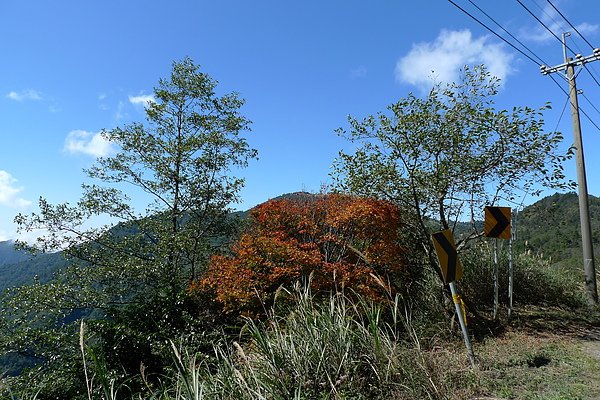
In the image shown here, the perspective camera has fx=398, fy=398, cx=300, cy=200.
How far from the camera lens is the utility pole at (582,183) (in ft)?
34.8

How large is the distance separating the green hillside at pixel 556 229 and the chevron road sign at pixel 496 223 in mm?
2845

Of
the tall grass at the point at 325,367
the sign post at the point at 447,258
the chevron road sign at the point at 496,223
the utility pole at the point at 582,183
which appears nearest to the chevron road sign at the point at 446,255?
the sign post at the point at 447,258

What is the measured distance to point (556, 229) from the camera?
125 feet

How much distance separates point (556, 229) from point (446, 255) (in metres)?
39.8

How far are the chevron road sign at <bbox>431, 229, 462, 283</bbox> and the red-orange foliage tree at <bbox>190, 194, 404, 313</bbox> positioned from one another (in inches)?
61.3

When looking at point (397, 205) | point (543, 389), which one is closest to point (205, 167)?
point (397, 205)

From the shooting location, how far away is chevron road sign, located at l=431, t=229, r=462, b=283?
5.29m

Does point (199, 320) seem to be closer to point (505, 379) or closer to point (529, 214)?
point (505, 379)

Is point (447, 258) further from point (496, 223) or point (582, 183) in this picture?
point (582, 183)

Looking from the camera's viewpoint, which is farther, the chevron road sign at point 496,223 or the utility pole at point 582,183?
the utility pole at point 582,183

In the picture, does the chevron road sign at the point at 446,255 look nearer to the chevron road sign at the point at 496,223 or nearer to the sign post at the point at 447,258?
the sign post at the point at 447,258

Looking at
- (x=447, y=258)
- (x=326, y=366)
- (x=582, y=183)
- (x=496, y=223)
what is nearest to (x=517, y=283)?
(x=582, y=183)

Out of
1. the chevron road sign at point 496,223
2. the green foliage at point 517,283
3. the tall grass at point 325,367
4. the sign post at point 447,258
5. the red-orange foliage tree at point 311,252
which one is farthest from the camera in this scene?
the green foliage at point 517,283

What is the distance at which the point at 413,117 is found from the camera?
7926mm
